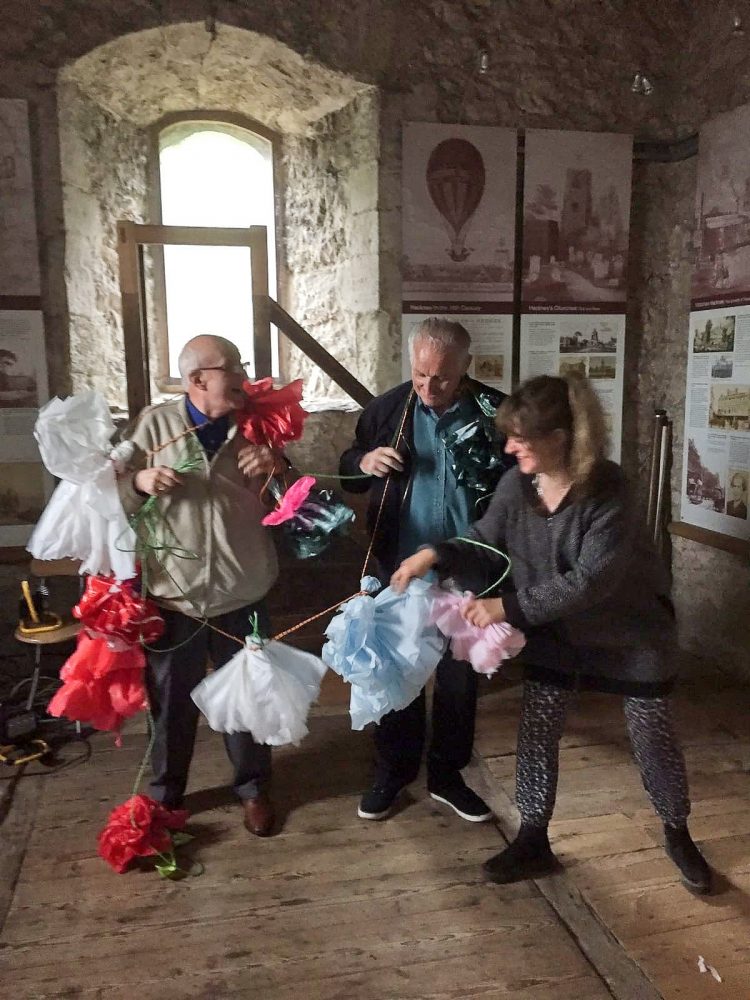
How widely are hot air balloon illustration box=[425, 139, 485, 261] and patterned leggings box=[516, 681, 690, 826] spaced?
7.47ft

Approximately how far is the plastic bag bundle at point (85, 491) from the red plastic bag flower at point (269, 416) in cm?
31

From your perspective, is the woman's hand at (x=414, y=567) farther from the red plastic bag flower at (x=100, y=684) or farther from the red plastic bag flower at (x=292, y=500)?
the red plastic bag flower at (x=100, y=684)

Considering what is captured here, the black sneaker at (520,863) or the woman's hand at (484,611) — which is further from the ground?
the woman's hand at (484,611)

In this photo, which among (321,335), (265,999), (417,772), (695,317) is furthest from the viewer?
(321,335)

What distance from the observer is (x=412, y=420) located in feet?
7.11

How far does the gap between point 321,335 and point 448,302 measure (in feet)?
2.66

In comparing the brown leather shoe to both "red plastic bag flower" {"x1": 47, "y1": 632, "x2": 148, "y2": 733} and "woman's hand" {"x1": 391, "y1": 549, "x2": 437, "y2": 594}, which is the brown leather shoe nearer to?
"red plastic bag flower" {"x1": 47, "y1": 632, "x2": 148, "y2": 733}

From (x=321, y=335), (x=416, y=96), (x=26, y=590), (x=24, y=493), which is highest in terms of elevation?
(x=416, y=96)

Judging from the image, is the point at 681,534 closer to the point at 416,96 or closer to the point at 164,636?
the point at 416,96

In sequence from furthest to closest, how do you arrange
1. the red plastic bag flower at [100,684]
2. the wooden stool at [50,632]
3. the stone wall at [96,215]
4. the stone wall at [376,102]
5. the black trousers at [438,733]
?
the stone wall at [96,215] < the stone wall at [376,102] < the wooden stool at [50,632] < the black trousers at [438,733] < the red plastic bag flower at [100,684]

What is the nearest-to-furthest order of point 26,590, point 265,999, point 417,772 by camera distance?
point 265,999 < point 417,772 < point 26,590

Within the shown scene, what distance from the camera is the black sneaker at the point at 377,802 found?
2387 millimetres

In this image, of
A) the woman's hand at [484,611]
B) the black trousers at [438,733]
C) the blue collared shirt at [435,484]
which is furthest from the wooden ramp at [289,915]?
the blue collared shirt at [435,484]

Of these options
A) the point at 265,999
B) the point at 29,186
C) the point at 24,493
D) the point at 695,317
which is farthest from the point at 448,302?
the point at 265,999
